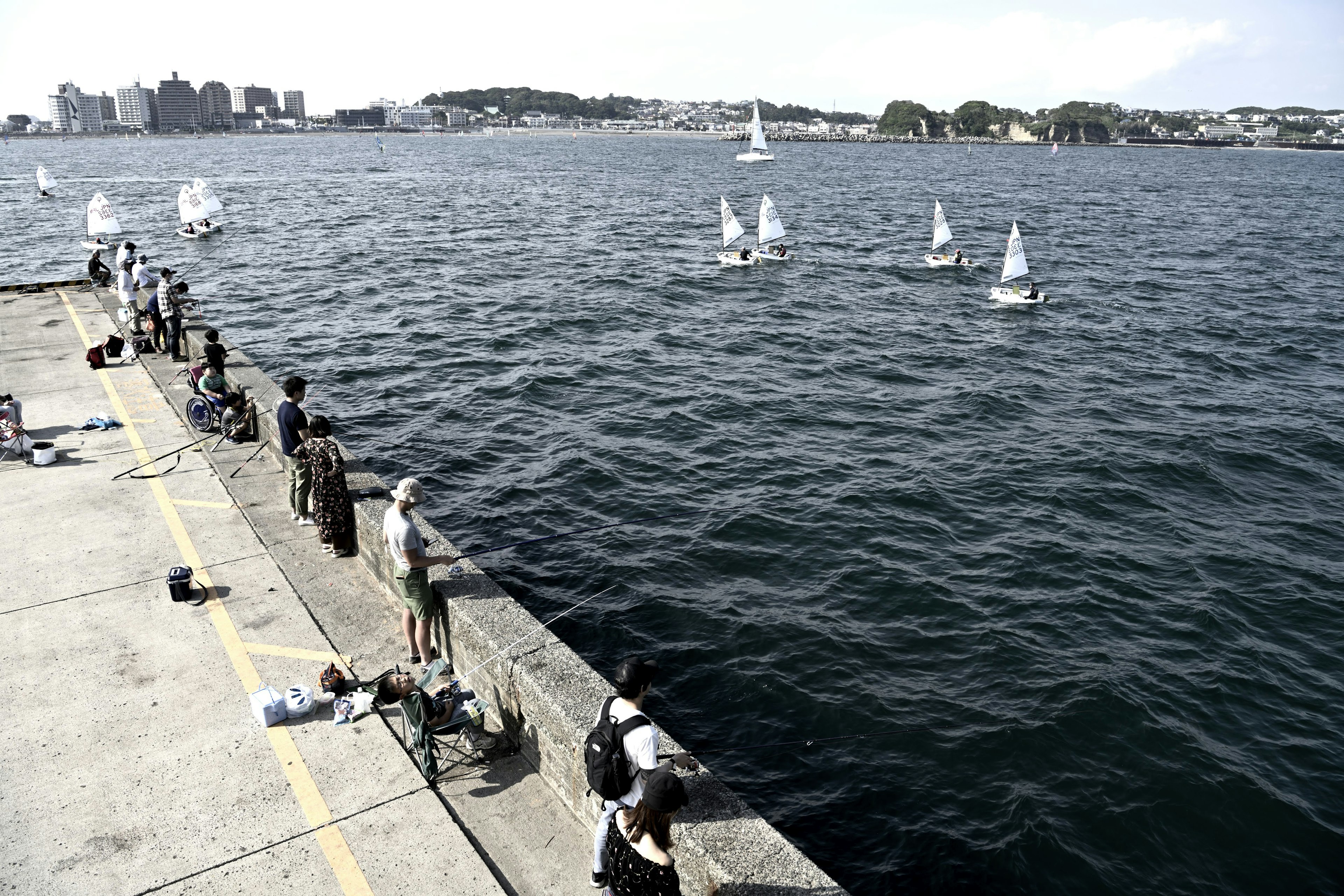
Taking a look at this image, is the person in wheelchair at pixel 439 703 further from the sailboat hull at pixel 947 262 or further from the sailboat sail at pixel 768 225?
the sailboat sail at pixel 768 225

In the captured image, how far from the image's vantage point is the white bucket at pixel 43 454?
1416 cm

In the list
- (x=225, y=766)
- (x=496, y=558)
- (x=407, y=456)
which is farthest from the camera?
(x=407, y=456)

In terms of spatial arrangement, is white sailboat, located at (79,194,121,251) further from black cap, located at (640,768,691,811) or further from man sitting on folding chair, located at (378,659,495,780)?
black cap, located at (640,768,691,811)

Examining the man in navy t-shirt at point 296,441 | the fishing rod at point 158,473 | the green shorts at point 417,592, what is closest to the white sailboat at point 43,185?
the fishing rod at point 158,473

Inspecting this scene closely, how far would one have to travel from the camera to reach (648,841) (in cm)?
576

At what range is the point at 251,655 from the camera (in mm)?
9414

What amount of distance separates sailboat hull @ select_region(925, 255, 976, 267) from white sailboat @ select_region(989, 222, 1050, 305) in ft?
14.9

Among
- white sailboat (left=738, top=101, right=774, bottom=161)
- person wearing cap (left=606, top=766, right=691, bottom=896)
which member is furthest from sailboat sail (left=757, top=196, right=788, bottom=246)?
white sailboat (left=738, top=101, right=774, bottom=161)

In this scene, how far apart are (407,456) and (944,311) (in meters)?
27.4

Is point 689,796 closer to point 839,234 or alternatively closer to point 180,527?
point 180,527

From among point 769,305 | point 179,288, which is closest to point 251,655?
point 179,288

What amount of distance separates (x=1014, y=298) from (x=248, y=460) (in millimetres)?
35256

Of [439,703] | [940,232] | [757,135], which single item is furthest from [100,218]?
[757,135]

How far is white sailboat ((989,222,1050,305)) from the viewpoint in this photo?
40562 millimetres
